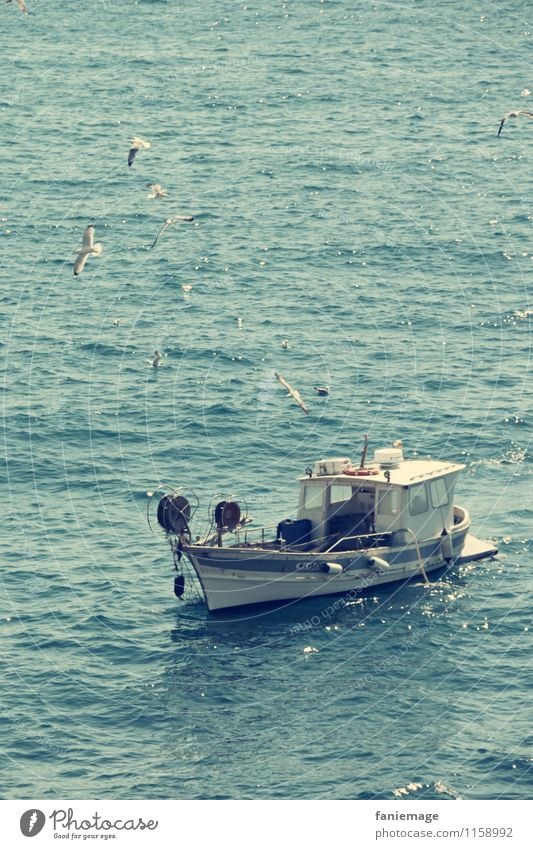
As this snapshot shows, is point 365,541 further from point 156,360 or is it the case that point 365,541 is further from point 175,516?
point 156,360

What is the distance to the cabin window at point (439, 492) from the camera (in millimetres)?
95438

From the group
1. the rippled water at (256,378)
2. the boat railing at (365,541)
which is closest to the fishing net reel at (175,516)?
the rippled water at (256,378)

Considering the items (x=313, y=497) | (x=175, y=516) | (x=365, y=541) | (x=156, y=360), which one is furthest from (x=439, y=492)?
(x=156, y=360)

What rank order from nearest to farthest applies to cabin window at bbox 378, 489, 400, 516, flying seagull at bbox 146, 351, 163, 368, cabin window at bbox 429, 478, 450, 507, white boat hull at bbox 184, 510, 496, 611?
white boat hull at bbox 184, 510, 496, 611
cabin window at bbox 378, 489, 400, 516
cabin window at bbox 429, 478, 450, 507
flying seagull at bbox 146, 351, 163, 368

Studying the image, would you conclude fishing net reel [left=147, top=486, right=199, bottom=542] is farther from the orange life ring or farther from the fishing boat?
the orange life ring

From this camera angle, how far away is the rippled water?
258 feet

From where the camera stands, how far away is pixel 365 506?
311 ft

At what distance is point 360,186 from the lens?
511ft

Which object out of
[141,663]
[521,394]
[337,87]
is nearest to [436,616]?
[141,663]

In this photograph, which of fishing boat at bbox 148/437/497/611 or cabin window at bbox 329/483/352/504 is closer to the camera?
fishing boat at bbox 148/437/497/611
